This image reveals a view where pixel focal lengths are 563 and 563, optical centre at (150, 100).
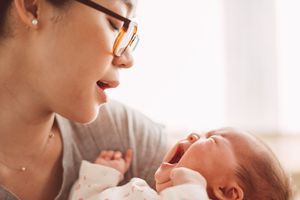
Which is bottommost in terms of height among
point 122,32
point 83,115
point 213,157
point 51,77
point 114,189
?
point 114,189

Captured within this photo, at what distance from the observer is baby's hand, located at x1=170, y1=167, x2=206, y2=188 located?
1.44 m

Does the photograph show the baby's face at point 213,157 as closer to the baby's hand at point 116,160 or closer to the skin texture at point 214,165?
the skin texture at point 214,165

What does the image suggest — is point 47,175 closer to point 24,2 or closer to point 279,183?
point 24,2

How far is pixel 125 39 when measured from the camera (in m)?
1.56

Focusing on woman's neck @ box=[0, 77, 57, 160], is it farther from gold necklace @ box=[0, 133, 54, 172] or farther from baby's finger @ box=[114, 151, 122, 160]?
baby's finger @ box=[114, 151, 122, 160]

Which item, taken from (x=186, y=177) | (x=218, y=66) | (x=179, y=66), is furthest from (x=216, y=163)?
(x=218, y=66)

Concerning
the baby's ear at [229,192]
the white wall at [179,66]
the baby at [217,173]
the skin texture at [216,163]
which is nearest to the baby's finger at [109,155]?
the baby at [217,173]

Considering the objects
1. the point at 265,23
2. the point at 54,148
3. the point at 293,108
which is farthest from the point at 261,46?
the point at 54,148

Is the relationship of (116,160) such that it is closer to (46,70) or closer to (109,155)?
(109,155)

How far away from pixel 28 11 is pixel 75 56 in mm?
175

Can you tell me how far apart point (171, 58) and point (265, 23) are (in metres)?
0.58

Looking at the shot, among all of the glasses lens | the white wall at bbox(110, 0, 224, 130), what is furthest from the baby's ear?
the white wall at bbox(110, 0, 224, 130)

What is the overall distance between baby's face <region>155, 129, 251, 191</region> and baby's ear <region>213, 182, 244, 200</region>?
1.0 inches

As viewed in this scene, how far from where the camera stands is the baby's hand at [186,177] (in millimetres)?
1441
